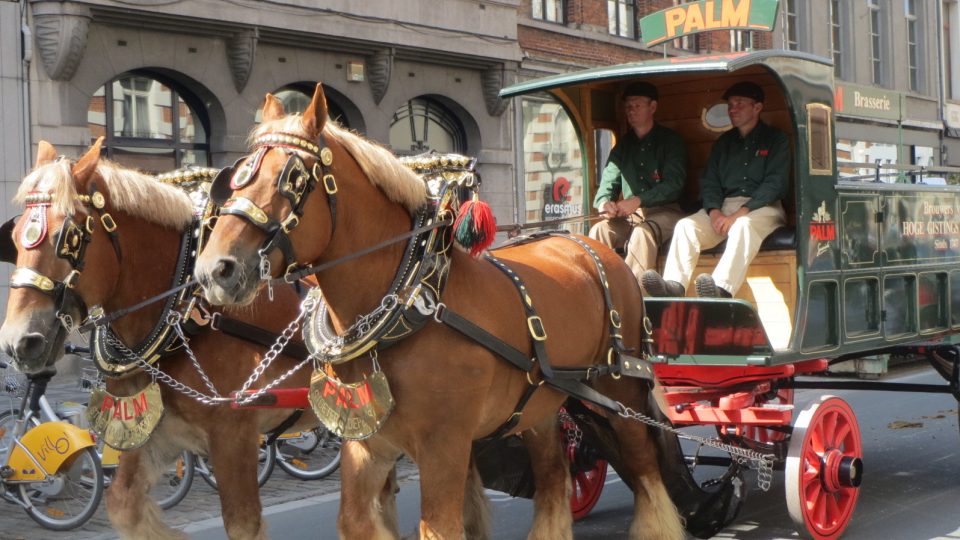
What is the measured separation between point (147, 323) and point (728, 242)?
3046 millimetres

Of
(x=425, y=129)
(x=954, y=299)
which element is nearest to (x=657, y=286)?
(x=954, y=299)

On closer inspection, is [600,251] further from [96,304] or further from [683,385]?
[96,304]

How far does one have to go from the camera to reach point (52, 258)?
455cm

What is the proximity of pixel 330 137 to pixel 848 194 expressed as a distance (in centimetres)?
360

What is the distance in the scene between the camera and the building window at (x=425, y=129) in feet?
59.4

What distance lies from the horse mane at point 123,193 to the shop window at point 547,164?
47.0 feet

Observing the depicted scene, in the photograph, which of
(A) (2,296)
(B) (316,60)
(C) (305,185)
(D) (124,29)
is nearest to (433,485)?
(C) (305,185)

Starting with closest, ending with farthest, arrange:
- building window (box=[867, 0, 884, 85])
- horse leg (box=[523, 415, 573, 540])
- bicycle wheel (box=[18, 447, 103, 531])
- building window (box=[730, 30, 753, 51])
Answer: horse leg (box=[523, 415, 573, 540])
bicycle wheel (box=[18, 447, 103, 531])
building window (box=[730, 30, 753, 51])
building window (box=[867, 0, 884, 85])

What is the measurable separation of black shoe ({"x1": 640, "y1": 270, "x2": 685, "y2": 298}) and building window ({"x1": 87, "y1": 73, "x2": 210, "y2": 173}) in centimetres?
943

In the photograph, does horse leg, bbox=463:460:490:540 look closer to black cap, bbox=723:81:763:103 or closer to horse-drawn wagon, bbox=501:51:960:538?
horse-drawn wagon, bbox=501:51:960:538

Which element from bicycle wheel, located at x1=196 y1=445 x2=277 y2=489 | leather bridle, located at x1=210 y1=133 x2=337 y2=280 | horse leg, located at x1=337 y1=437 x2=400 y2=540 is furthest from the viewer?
bicycle wheel, located at x1=196 y1=445 x2=277 y2=489

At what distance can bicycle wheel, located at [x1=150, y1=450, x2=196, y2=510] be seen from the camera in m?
7.61

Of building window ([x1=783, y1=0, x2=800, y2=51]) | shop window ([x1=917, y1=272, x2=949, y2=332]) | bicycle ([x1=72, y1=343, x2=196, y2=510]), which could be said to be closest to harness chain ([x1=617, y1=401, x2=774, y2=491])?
shop window ([x1=917, y1=272, x2=949, y2=332])

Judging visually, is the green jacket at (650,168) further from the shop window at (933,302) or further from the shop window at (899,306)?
the shop window at (933,302)
